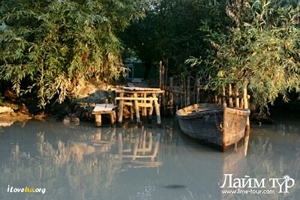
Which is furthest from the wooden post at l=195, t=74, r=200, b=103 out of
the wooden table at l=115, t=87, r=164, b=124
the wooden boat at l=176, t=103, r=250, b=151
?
the wooden boat at l=176, t=103, r=250, b=151

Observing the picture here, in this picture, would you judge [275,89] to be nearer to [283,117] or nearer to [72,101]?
[283,117]

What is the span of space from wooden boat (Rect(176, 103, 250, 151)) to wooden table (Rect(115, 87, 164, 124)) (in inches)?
79.9

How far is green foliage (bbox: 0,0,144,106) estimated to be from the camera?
29.8ft

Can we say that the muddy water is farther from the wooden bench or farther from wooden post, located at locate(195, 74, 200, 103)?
wooden post, located at locate(195, 74, 200, 103)

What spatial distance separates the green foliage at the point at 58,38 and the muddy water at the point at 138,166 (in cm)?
151

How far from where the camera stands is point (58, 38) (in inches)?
379

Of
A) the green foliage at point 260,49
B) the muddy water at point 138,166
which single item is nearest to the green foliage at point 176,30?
the green foliage at point 260,49

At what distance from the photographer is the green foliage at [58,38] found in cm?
908

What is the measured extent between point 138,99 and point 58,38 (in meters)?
2.51

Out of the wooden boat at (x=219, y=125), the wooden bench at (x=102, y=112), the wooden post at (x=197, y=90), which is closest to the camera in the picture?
the wooden boat at (x=219, y=125)

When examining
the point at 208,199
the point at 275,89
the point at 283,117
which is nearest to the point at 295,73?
the point at 275,89

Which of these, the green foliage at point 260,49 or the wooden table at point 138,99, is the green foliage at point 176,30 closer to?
the green foliage at point 260,49

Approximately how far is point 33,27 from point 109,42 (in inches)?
74.8

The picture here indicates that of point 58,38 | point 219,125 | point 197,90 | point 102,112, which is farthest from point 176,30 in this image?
point 219,125
